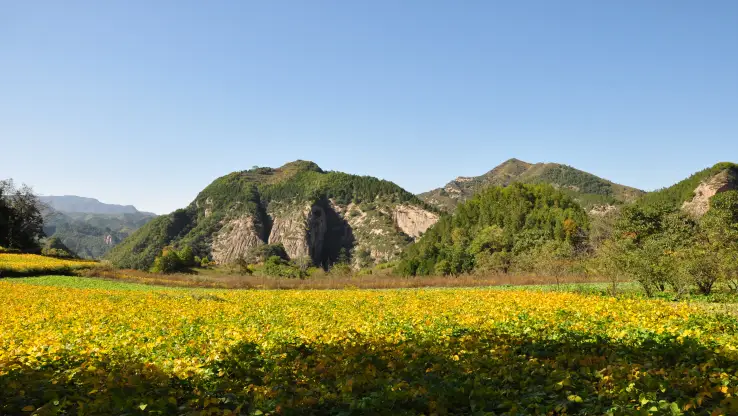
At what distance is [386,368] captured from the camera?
832cm

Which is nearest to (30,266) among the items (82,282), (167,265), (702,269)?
(82,282)

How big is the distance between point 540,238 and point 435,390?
293ft

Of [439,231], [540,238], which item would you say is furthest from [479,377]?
[439,231]

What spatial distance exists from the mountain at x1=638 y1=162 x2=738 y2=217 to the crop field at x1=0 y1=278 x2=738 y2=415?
12565 centimetres

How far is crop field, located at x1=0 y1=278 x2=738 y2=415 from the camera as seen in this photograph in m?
5.76

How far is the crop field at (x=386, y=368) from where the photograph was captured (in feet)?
18.9

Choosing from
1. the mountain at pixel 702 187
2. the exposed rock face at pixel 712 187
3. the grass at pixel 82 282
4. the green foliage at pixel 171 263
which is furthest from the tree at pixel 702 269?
the exposed rock face at pixel 712 187

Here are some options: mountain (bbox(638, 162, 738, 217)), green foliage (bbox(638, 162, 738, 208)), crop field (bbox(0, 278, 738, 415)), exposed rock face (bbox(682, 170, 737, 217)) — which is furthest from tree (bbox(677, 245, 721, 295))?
exposed rock face (bbox(682, 170, 737, 217))

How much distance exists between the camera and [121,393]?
5895 millimetres

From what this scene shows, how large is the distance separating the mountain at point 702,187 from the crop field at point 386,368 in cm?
12565

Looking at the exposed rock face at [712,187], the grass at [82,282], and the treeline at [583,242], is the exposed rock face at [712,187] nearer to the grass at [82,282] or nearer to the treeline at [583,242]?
the treeline at [583,242]

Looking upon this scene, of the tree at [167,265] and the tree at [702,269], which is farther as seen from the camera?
the tree at [167,265]

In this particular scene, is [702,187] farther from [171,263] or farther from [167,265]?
[167,265]

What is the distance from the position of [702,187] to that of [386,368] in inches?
5895
